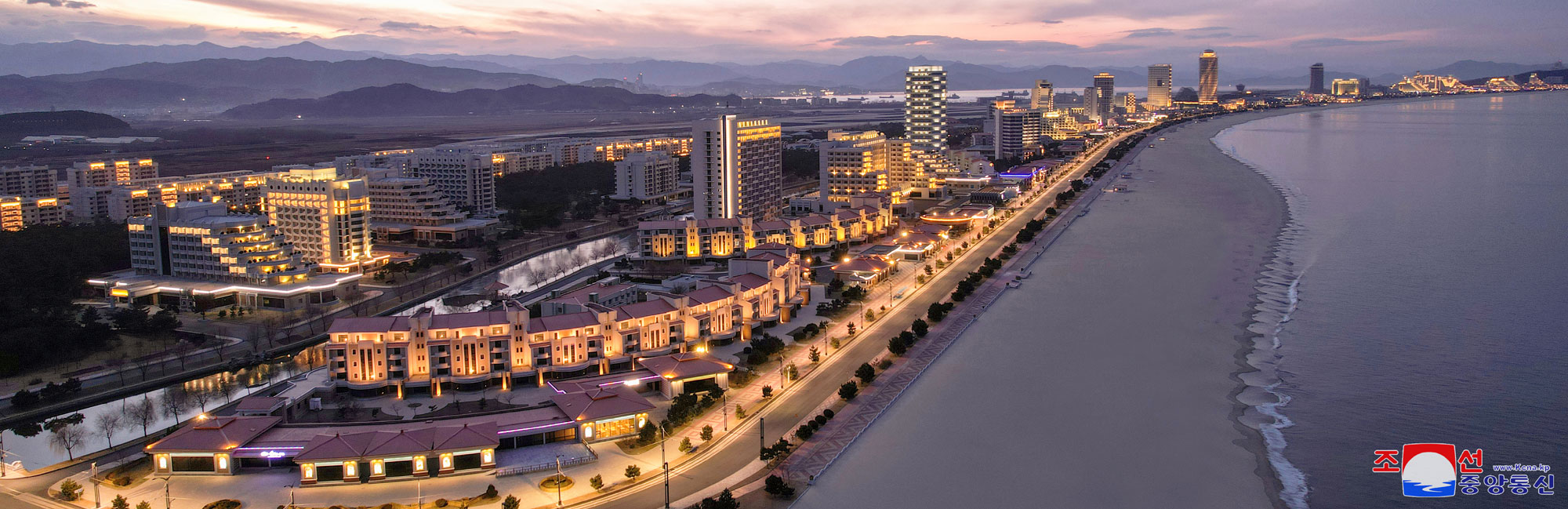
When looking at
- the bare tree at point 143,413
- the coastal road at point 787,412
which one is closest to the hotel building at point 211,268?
the bare tree at point 143,413

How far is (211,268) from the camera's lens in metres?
20.2

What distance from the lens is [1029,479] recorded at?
1094cm

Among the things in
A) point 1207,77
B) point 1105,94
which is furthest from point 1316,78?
point 1105,94

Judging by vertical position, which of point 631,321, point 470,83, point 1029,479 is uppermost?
point 470,83

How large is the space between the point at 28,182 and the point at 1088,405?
33426mm

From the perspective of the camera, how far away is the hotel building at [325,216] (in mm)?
22672

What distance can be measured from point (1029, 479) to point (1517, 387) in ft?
24.1

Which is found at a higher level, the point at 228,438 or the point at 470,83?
the point at 470,83

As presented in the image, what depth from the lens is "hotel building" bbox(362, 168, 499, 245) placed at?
28.0 meters

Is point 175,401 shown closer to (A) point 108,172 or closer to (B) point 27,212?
(B) point 27,212

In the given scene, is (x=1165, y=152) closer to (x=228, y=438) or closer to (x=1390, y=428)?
(x=1390, y=428)

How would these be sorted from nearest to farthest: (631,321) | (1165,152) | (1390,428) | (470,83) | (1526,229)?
(1390,428), (631,321), (1526,229), (1165,152), (470,83)

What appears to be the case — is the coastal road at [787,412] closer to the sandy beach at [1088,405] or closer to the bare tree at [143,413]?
the sandy beach at [1088,405]

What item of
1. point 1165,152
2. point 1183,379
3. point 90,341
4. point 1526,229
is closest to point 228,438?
point 90,341
